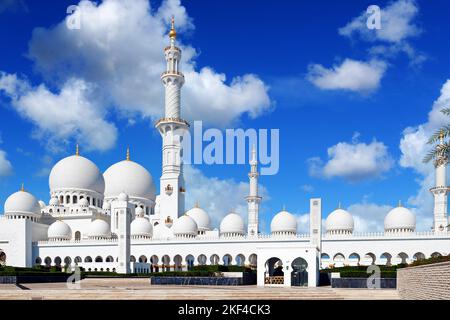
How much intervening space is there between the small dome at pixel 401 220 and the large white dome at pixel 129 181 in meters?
30.3

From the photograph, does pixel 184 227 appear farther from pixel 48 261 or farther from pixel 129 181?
pixel 48 261

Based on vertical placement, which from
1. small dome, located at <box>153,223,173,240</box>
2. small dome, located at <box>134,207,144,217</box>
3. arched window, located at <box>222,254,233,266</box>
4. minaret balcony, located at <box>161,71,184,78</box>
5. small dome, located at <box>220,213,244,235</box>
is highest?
minaret balcony, located at <box>161,71,184,78</box>

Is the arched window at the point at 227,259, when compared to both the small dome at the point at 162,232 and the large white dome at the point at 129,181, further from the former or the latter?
the large white dome at the point at 129,181

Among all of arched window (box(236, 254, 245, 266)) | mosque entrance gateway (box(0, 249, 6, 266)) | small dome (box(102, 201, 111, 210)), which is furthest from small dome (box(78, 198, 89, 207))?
arched window (box(236, 254, 245, 266))

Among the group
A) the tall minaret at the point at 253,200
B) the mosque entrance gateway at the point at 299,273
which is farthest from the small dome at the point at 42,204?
the mosque entrance gateway at the point at 299,273

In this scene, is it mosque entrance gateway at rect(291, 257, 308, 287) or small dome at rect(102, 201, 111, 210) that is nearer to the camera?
mosque entrance gateway at rect(291, 257, 308, 287)

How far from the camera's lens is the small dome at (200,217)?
2504 inches

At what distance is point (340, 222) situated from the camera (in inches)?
2028

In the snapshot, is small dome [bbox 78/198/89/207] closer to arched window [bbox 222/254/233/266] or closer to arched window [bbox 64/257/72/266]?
arched window [bbox 64/257/72/266]

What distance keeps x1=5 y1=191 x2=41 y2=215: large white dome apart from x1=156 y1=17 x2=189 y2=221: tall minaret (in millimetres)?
14900

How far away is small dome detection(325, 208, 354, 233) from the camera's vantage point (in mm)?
51469

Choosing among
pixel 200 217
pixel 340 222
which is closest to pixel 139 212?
pixel 200 217
